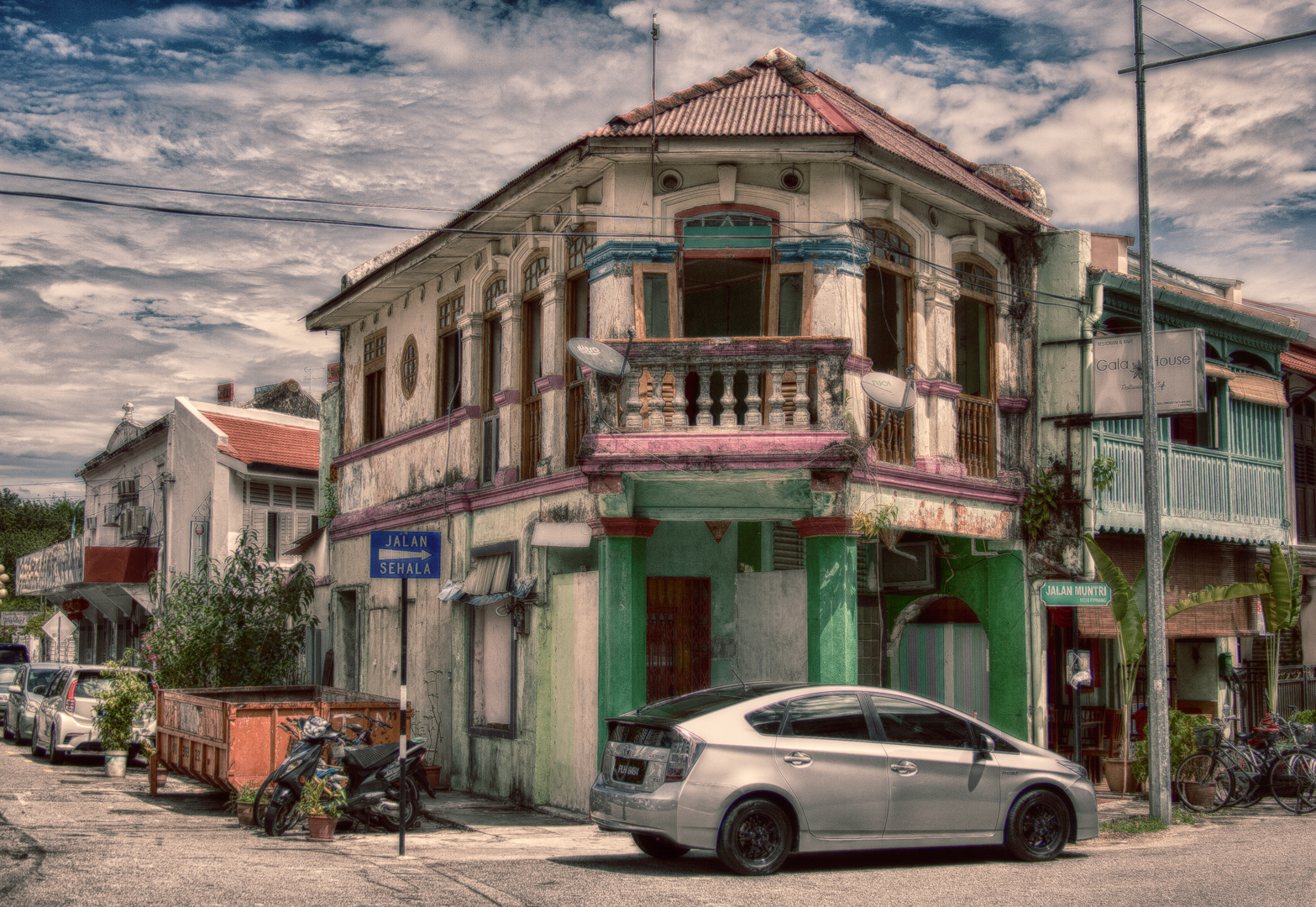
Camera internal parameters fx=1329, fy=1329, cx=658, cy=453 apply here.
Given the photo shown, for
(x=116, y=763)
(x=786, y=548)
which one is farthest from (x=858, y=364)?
(x=116, y=763)

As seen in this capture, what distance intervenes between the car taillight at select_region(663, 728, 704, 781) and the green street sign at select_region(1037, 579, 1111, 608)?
6056mm

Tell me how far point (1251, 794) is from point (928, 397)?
587 cm

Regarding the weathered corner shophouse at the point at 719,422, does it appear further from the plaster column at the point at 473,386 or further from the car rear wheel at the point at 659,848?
the car rear wheel at the point at 659,848

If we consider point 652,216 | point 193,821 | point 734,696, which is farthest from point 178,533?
point 734,696

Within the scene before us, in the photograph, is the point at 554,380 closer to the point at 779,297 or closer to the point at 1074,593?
the point at 779,297

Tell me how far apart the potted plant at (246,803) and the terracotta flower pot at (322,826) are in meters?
1.13

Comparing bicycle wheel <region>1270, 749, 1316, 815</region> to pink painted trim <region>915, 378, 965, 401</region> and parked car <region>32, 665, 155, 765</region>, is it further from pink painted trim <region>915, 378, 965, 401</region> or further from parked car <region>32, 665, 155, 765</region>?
parked car <region>32, 665, 155, 765</region>

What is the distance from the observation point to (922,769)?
10734 millimetres

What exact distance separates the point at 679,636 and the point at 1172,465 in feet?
23.9

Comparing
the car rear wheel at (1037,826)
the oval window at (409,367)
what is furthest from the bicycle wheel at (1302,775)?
the oval window at (409,367)

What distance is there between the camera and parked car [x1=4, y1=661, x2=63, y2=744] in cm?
2395

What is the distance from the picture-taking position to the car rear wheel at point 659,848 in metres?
10.9

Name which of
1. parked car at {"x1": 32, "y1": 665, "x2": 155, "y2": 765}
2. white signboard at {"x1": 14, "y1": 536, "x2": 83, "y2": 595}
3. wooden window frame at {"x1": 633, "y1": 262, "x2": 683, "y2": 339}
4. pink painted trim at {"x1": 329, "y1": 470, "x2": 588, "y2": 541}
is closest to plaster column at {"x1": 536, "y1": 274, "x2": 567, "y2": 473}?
pink painted trim at {"x1": 329, "y1": 470, "x2": 588, "y2": 541}

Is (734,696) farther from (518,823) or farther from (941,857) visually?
(518,823)
